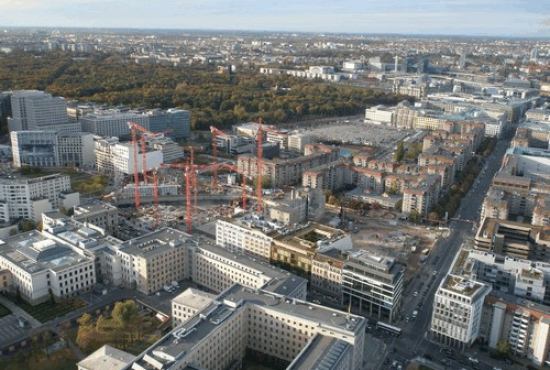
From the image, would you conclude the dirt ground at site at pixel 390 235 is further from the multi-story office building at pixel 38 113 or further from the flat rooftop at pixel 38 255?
the multi-story office building at pixel 38 113

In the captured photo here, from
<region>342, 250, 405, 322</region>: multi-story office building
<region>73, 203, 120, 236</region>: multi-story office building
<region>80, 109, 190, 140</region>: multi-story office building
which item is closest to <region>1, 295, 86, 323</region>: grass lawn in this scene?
<region>73, 203, 120, 236</region>: multi-story office building

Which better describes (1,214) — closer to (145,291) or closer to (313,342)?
(145,291)

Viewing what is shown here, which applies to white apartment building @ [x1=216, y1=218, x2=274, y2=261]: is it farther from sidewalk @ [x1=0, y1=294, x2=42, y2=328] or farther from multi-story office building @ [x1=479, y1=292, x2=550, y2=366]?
multi-story office building @ [x1=479, y1=292, x2=550, y2=366]

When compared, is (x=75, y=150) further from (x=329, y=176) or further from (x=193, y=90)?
(x=193, y=90)

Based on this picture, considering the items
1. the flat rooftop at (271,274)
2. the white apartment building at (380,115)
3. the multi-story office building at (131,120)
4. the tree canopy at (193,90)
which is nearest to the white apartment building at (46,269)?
the flat rooftop at (271,274)

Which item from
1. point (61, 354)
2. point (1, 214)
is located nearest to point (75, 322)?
point (61, 354)

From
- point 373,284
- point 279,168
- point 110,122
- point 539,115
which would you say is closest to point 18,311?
point 373,284
